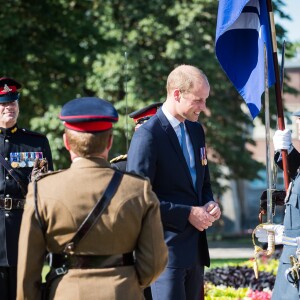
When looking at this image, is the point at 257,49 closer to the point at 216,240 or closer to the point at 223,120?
the point at 223,120

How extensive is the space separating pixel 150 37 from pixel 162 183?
21.2 m

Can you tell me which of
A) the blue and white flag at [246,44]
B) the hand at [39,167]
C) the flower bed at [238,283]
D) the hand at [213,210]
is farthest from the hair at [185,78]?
the flower bed at [238,283]

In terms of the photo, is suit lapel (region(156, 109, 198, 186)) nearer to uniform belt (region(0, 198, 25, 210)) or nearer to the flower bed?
uniform belt (region(0, 198, 25, 210))

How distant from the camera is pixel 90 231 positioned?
3873 millimetres

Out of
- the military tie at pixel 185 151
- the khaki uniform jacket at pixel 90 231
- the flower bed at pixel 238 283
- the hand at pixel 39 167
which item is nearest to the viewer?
the khaki uniform jacket at pixel 90 231

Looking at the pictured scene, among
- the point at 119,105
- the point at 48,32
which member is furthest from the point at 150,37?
the point at 48,32

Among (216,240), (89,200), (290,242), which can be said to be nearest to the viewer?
(89,200)

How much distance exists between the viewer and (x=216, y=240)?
3297cm

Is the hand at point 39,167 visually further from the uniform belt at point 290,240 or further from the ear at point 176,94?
the uniform belt at point 290,240

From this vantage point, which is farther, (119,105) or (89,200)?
(119,105)

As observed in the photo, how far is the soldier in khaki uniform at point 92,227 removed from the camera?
12.7 ft

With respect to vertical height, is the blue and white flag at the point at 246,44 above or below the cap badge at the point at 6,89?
above

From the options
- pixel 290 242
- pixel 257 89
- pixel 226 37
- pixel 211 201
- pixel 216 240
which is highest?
pixel 226 37

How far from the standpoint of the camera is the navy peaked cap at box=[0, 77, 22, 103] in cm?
641
